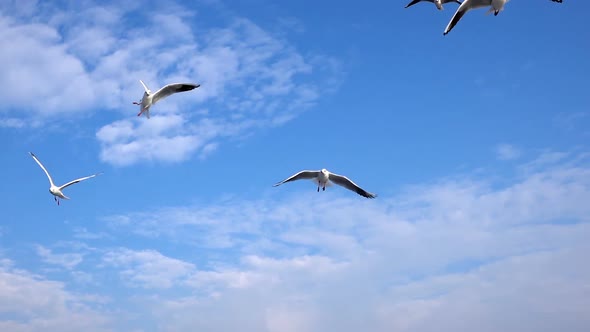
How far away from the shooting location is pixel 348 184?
4694cm

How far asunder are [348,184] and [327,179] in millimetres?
2238

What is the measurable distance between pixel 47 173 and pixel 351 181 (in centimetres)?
2829

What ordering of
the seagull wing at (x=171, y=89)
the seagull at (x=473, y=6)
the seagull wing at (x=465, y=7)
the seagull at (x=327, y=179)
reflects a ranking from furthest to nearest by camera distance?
the seagull at (x=327, y=179) → the seagull wing at (x=171, y=89) → the seagull wing at (x=465, y=7) → the seagull at (x=473, y=6)

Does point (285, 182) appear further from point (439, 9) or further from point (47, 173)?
point (47, 173)

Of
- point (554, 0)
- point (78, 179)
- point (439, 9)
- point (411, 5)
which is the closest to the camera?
point (554, 0)

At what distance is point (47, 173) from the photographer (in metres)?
53.8

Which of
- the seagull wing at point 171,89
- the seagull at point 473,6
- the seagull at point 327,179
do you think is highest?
the seagull at point 473,6

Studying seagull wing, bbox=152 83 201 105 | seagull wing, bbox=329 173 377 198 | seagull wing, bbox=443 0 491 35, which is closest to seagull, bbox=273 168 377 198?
seagull wing, bbox=329 173 377 198

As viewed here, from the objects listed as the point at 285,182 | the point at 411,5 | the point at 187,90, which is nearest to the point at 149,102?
the point at 187,90

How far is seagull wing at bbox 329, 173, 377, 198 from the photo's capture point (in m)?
46.2

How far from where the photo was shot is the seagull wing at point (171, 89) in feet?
132

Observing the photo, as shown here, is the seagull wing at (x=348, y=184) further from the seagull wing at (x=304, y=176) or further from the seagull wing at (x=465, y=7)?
the seagull wing at (x=465, y=7)

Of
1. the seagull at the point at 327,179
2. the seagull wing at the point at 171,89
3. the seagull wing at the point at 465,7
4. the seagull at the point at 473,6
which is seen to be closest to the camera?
the seagull at the point at 473,6

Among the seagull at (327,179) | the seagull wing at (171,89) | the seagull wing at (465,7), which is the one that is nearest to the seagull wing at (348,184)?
the seagull at (327,179)
